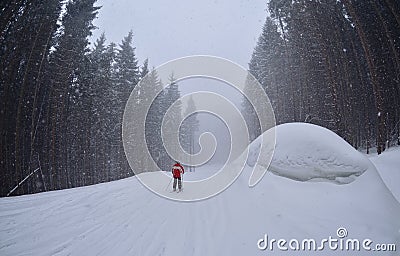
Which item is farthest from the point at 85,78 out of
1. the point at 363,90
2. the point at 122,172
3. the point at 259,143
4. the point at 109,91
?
the point at 363,90

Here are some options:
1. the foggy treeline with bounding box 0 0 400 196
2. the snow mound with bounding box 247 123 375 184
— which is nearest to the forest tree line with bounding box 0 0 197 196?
the foggy treeline with bounding box 0 0 400 196

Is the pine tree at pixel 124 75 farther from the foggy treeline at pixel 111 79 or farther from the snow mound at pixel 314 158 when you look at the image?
the snow mound at pixel 314 158

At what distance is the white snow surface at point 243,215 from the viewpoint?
465 cm

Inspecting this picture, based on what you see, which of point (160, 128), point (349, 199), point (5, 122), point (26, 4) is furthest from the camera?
point (160, 128)

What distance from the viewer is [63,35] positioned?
19.4m

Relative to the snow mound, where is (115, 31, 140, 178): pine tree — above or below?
above

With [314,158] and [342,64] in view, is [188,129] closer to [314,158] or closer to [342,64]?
[342,64]

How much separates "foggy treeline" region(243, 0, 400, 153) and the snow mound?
20.4 feet

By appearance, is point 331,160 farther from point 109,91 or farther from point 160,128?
point 160,128

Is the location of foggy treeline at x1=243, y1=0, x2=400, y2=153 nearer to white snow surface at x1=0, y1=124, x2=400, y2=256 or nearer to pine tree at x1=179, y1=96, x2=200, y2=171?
white snow surface at x1=0, y1=124, x2=400, y2=256

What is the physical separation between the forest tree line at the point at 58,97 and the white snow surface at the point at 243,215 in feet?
39.8

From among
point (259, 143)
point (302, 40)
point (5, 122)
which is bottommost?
point (259, 143)

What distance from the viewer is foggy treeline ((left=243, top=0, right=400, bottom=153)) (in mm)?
13672

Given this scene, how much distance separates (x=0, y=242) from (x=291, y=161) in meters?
8.33
